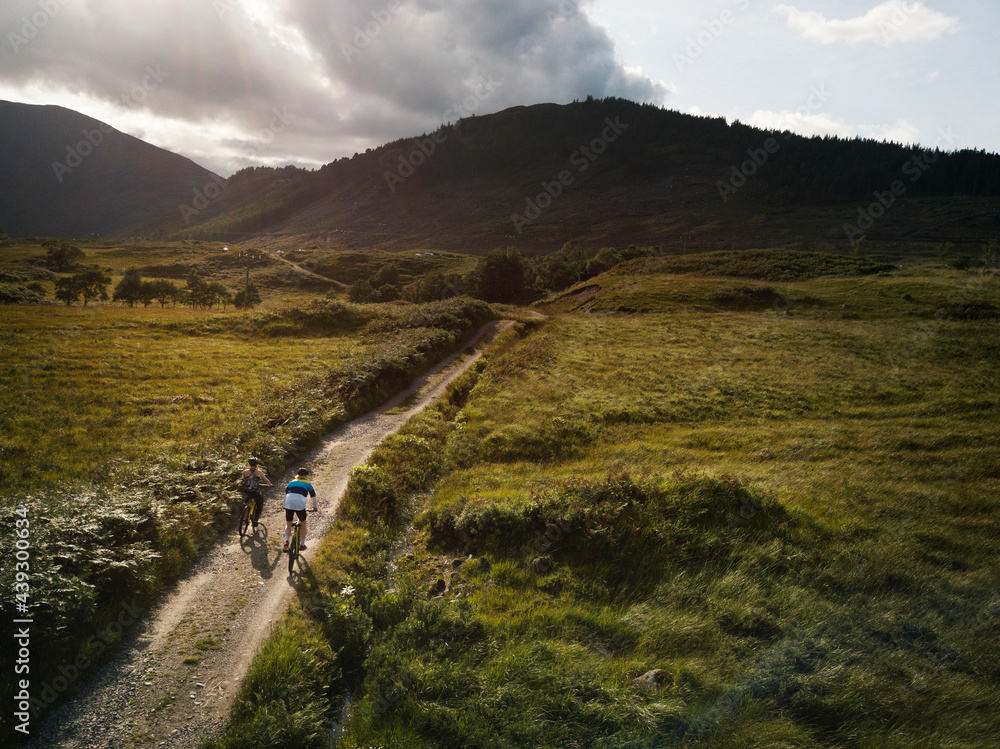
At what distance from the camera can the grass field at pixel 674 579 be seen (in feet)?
26.6

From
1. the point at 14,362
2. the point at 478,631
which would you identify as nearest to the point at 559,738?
the point at 478,631

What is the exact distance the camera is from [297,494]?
1323cm

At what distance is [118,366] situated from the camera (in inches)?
1350

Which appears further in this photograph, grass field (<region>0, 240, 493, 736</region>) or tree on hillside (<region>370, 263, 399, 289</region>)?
tree on hillside (<region>370, 263, 399, 289</region>)

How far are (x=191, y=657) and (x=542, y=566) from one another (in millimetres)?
7800

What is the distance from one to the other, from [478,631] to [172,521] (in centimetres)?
908

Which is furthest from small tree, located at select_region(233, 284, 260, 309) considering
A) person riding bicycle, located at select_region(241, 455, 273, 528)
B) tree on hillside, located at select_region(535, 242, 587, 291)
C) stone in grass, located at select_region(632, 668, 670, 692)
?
stone in grass, located at select_region(632, 668, 670, 692)

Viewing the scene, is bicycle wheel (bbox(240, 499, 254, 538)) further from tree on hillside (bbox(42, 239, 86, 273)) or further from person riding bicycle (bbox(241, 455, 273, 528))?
tree on hillside (bbox(42, 239, 86, 273))

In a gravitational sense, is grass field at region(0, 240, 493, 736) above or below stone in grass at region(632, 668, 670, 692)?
above

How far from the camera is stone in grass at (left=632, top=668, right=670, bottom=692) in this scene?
850 cm

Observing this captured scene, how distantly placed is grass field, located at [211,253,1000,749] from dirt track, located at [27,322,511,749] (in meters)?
0.94

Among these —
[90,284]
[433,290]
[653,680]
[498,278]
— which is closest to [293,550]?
[653,680]

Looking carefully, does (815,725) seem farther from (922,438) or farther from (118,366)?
(118,366)
